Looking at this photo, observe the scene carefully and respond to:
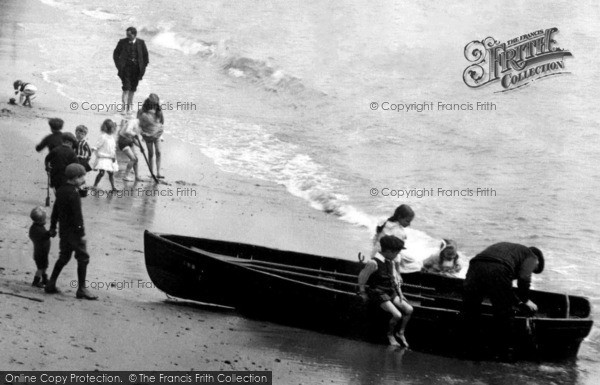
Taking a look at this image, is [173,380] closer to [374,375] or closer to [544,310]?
[374,375]

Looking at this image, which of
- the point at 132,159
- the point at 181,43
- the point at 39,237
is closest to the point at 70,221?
the point at 39,237

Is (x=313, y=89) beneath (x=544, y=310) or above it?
above

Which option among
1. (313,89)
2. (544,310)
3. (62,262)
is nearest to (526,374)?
(544,310)

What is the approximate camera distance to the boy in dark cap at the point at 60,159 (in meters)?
12.0

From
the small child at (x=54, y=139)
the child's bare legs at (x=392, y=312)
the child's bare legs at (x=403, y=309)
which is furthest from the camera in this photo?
the small child at (x=54, y=139)

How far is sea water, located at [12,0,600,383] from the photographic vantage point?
62.2ft

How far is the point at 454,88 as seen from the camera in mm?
34312

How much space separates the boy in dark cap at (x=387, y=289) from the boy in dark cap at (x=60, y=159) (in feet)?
13.8

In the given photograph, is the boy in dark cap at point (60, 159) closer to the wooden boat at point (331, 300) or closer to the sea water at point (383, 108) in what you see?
the wooden boat at point (331, 300)

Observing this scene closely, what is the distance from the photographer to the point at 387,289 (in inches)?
415

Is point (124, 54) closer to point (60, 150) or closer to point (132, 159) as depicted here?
point (132, 159)

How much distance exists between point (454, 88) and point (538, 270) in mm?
24354

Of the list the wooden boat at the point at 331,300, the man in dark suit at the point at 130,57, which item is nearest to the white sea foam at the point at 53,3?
the man in dark suit at the point at 130,57

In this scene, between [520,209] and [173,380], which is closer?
[173,380]
